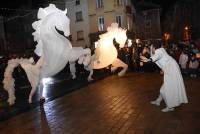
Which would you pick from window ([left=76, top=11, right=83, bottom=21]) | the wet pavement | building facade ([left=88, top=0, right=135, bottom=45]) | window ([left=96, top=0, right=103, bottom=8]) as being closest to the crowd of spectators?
the wet pavement

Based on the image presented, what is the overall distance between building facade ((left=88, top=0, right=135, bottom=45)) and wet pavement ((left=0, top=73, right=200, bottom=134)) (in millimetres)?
31809

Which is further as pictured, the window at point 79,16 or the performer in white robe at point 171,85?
the window at point 79,16

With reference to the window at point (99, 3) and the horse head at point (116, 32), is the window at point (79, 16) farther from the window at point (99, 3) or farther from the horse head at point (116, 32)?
the horse head at point (116, 32)

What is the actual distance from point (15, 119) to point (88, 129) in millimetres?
2968

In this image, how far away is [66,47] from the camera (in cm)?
1302

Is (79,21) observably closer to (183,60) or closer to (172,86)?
(183,60)

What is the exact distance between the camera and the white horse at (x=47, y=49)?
11945mm

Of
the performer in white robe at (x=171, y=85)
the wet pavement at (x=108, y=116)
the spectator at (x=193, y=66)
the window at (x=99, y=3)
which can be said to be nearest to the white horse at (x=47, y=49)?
the wet pavement at (x=108, y=116)

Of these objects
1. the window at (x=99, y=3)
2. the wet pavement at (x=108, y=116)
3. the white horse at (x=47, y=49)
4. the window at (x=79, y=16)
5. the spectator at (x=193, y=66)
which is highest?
the window at (x=99, y=3)

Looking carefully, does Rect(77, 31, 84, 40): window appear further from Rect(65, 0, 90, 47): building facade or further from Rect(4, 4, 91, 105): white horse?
Rect(4, 4, 91, 105): white horse

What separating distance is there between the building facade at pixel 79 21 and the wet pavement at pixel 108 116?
34.8 meters

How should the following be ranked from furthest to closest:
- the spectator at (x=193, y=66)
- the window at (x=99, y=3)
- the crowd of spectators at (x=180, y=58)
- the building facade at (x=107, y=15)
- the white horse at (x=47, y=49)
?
the window at (x=99, y=3)
the building facade at (x=107, y=15)
the crowd of spectators at (x=180, y=58)
the spectator at (x=193, y=66)
the white horse at (x=47, y=49)

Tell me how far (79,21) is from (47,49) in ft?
119

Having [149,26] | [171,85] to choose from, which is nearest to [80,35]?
[149,26]
